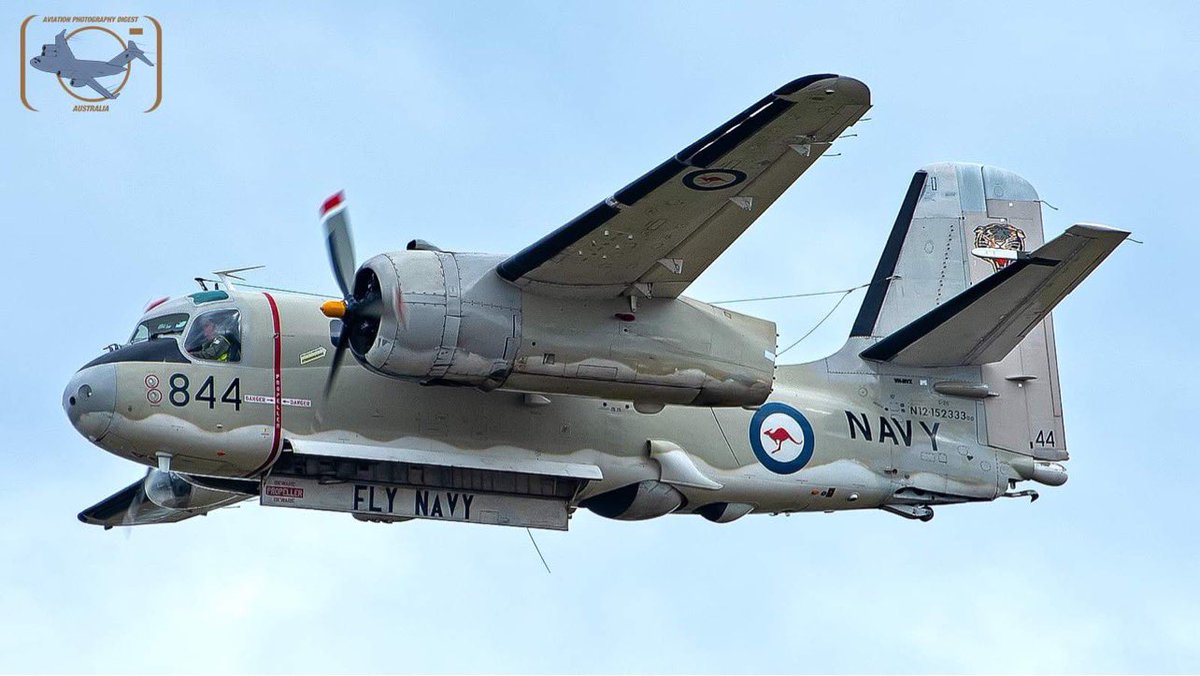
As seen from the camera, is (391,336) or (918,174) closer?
(391,336)

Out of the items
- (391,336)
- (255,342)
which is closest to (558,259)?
(391,336)

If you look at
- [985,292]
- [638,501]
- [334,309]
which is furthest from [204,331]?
[985,292]

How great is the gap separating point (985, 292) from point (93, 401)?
10.9 meters

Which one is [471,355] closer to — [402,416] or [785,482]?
[402,416]

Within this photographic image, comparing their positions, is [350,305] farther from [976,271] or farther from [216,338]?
[976,271]

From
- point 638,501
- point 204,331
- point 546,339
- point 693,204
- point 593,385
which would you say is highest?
point 693,204

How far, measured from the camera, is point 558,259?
21.0m

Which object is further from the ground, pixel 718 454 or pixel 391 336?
pixel 391 336

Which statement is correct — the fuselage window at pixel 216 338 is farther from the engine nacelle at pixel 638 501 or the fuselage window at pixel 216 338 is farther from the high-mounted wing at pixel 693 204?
the engine nacelle at pixel 638 501

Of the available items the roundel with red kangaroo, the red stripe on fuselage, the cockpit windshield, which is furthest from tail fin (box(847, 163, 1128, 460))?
the cockpit windshield

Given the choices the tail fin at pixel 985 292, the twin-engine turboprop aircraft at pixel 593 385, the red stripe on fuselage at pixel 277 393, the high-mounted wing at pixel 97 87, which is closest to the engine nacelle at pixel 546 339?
the twin-engine turboprop aircraft at pixel 593 385

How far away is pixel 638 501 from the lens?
2359 cm

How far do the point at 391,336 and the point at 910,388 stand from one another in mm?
8051

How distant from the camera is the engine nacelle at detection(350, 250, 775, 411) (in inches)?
815
